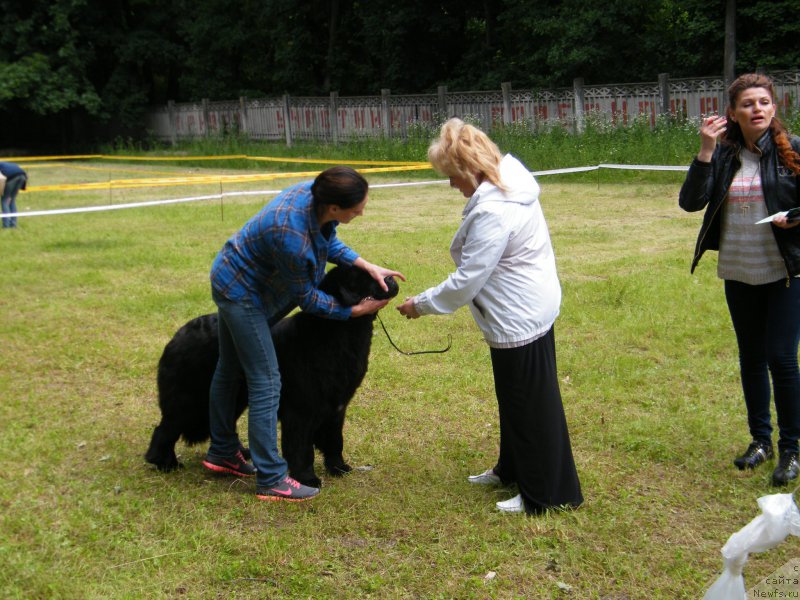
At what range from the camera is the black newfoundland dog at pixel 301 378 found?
153 inches

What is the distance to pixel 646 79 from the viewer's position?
75.9ft

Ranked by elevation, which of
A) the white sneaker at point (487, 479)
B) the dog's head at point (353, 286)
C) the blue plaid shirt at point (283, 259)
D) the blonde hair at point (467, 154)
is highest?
the blonde hair at point (467, 154)

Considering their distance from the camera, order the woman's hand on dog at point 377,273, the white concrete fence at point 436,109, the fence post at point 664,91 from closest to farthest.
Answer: the woman's hand on dog at point 377,273
the white concrete fence at point 436,109
the fence post at point 664,91

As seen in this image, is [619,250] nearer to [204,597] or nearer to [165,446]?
[165,446]

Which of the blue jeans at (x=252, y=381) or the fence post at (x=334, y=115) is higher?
the fence post at (x=334, y=115)

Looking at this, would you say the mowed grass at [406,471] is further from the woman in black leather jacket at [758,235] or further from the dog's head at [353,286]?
the dog's head at [353,286]

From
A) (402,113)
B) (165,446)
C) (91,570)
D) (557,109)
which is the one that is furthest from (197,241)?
(402,113)

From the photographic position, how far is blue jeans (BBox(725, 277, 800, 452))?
3953 mm

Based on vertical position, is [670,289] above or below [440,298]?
below

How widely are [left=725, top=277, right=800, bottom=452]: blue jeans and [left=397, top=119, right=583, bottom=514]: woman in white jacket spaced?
3.68ft

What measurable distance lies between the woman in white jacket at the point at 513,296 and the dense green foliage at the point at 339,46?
1896 cm

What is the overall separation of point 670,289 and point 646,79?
17.2 meters

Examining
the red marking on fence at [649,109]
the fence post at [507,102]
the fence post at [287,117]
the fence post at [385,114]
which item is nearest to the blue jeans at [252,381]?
the red marking on fence at [649,109]

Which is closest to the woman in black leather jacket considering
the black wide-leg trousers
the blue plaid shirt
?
the black wide-leg trousers
